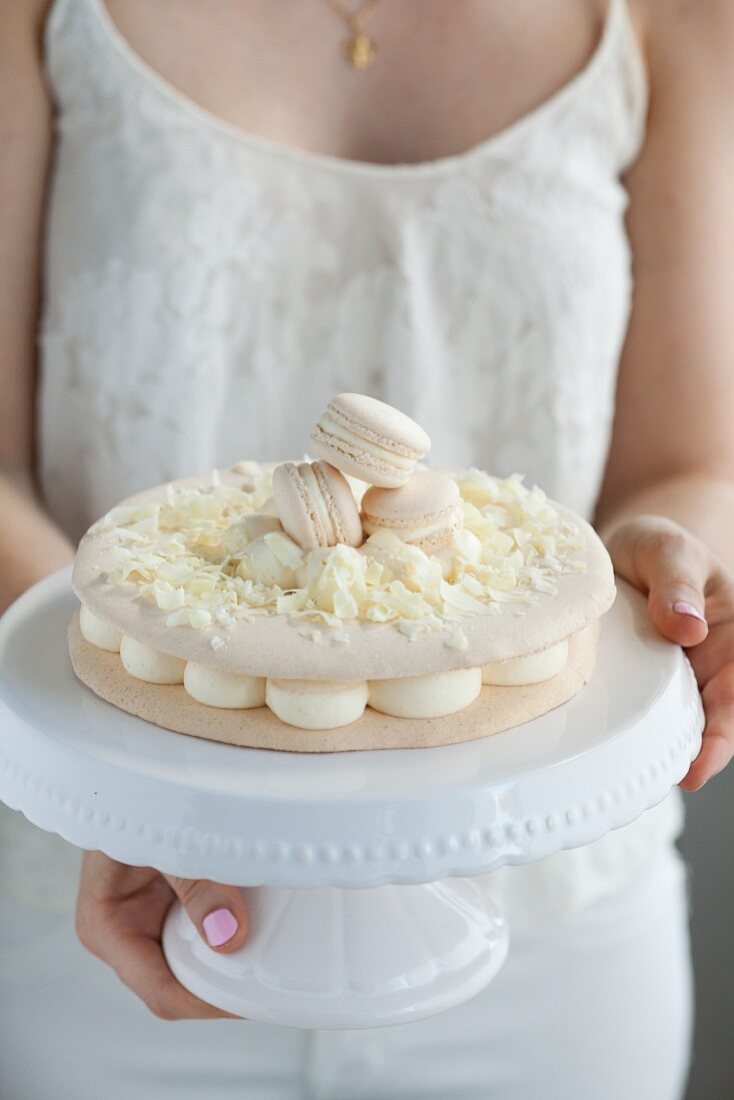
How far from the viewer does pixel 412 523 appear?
0.74m

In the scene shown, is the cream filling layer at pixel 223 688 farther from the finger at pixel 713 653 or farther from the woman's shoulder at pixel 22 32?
the woman's shoulder at pixel 22 32

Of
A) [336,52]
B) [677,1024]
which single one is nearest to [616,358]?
[336,52]

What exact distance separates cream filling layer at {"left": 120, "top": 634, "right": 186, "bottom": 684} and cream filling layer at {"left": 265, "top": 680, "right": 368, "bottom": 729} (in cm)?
8

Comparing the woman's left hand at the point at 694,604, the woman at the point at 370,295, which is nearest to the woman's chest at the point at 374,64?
the woman at the point at 370,295

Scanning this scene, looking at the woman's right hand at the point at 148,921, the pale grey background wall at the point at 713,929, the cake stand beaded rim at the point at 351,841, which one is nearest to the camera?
the cake stand beaded rim at the point at 351,841

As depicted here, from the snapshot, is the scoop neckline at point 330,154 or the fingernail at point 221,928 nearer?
the fingernail at point 221,928

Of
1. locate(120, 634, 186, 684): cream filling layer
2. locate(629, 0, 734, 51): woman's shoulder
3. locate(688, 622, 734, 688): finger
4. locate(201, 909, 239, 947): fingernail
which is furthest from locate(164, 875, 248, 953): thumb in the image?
locate(629, 0, 734, 51): woman's shoulder

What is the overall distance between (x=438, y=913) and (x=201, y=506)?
366 millimetres

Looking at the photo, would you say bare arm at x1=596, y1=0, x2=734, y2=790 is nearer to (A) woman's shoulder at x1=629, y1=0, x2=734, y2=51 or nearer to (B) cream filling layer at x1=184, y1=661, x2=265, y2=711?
(A) woman's shoulder at x1=629, y1=0, x2=734, y2=51

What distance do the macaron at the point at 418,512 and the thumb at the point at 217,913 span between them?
0.98 feet

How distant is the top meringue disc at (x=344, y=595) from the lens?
2.22ft

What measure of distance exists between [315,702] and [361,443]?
173 mm

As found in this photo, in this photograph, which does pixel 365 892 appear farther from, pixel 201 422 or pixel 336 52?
pixel 336 52

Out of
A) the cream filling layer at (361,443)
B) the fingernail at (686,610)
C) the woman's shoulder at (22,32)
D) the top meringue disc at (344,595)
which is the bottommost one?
the fingernail at (686,610)
